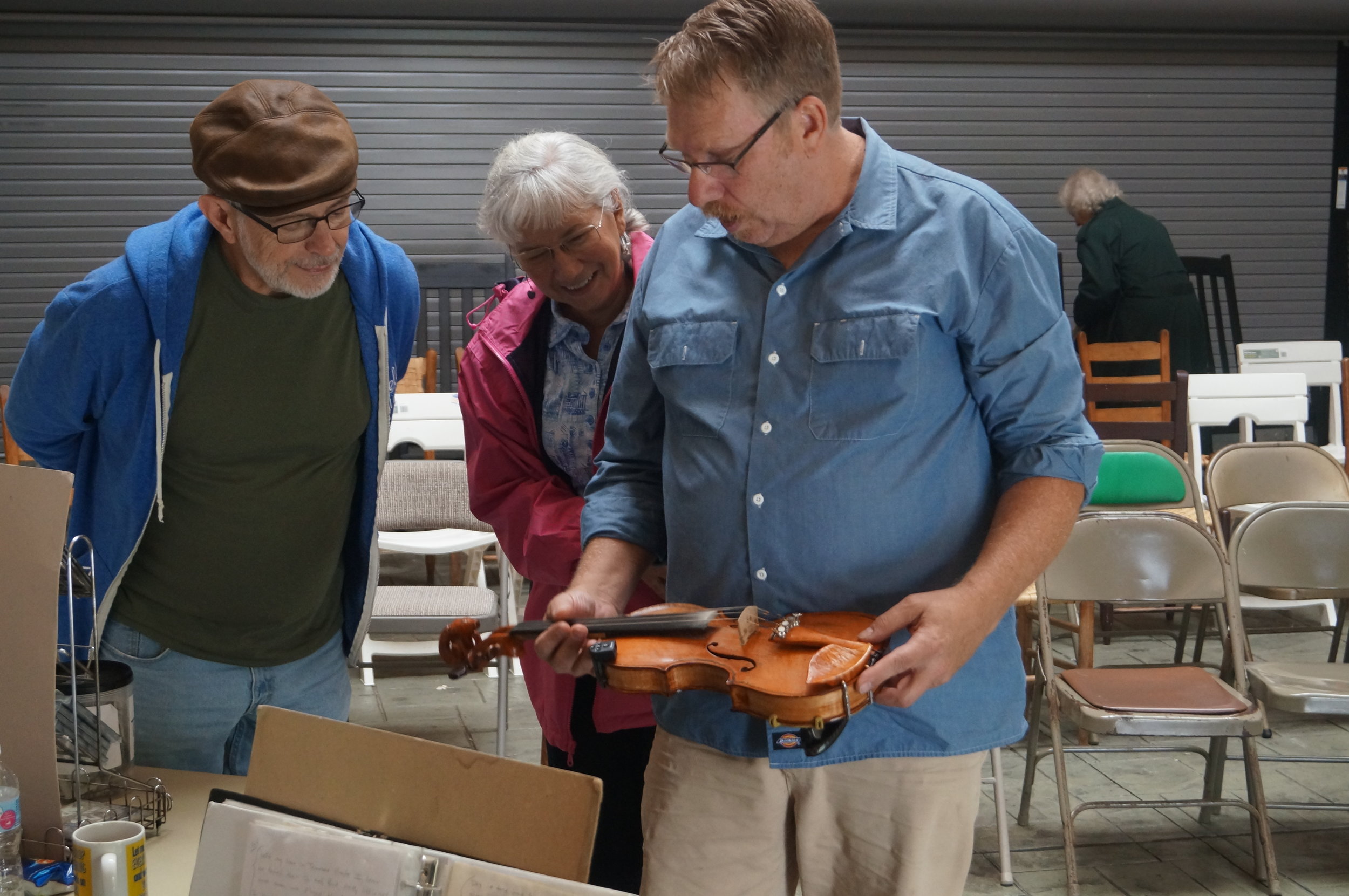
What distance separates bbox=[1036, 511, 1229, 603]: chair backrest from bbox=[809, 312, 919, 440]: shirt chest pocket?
220cm

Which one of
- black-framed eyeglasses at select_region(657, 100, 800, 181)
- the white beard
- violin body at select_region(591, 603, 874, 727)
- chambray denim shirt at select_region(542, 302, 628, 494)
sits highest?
black-framed eyeglasses at select_region(657, 100, 800, 181)

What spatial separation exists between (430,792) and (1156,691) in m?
2.51

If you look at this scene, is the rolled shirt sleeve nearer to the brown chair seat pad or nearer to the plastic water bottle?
the plastic water bottle

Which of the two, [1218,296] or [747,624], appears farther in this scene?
[1218,296]

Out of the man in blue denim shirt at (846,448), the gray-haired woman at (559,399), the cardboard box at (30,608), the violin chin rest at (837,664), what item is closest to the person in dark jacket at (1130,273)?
the gray-haired woman at (559,399)

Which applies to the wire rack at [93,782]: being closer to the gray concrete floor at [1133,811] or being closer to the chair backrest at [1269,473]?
the gray concrete floor at [1133,811]

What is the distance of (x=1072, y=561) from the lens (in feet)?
11.6

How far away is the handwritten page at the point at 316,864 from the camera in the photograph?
1183mm

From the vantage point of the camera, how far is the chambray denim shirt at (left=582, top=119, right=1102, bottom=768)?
1.46m

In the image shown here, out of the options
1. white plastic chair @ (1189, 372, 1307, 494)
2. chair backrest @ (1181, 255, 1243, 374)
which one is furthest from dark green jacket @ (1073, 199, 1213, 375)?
white plastic chair @ (1189, 372, 1307, 494)

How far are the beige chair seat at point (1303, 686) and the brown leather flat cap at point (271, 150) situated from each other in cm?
283

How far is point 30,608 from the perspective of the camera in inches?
57.8

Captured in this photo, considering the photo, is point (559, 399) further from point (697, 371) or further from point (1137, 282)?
point (1137, 282)

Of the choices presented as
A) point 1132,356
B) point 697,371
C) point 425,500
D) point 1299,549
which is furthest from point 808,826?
point 1132,356
